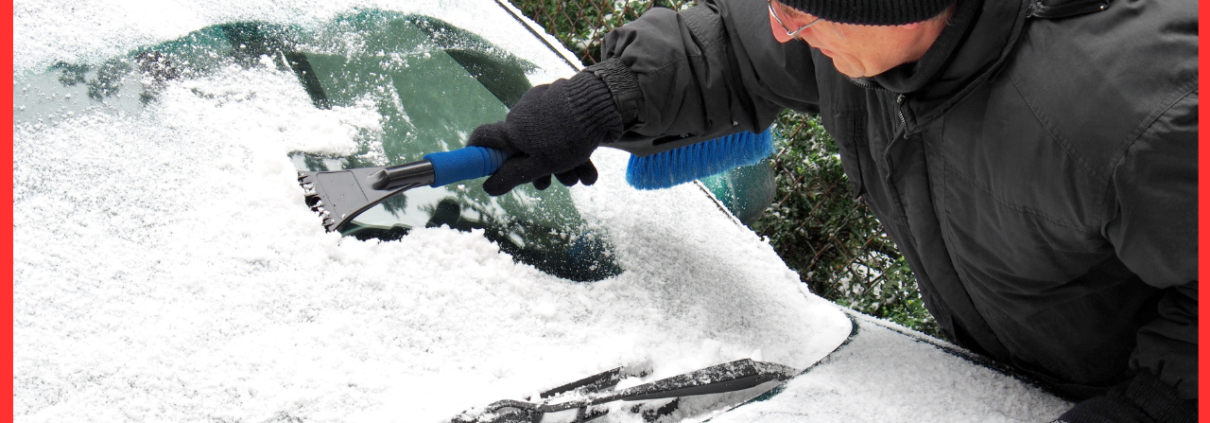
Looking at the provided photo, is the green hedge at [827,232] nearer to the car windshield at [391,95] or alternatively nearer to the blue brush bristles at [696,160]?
the blue brush bristles at [696,160]

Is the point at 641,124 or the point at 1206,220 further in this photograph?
the point at 641,124

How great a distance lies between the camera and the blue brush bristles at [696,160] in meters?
1.94

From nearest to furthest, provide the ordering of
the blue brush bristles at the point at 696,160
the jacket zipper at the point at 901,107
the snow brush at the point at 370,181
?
the jacket zipper at the point at 901,107, the snow brush at the point at 370,181, the blue brush bristles at the point at 696,160

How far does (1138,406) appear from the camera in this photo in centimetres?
130

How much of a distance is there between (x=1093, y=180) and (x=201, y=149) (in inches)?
52.5

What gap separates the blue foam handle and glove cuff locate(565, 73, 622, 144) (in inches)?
6.4

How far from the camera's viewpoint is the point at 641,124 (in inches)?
70.4

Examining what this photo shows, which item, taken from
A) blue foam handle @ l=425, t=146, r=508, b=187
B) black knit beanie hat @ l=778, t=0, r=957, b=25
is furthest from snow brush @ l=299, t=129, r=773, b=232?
black knit beanie hat @ l=778, t=0, r=957, b=25

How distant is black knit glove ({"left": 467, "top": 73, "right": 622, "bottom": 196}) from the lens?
165 centimetres

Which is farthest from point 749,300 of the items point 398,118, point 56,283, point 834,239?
point 834,239

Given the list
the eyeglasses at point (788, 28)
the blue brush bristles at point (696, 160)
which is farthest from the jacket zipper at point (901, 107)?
the blue brush bristles at point (696, 160)

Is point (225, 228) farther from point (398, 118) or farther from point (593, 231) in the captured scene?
point (593, 231)

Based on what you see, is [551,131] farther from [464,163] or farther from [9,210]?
[9,210]

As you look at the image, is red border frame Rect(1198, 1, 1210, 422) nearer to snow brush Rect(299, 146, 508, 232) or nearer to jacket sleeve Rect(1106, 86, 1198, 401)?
jacket sleeve Rect(1106, 86, 1198, 401)
